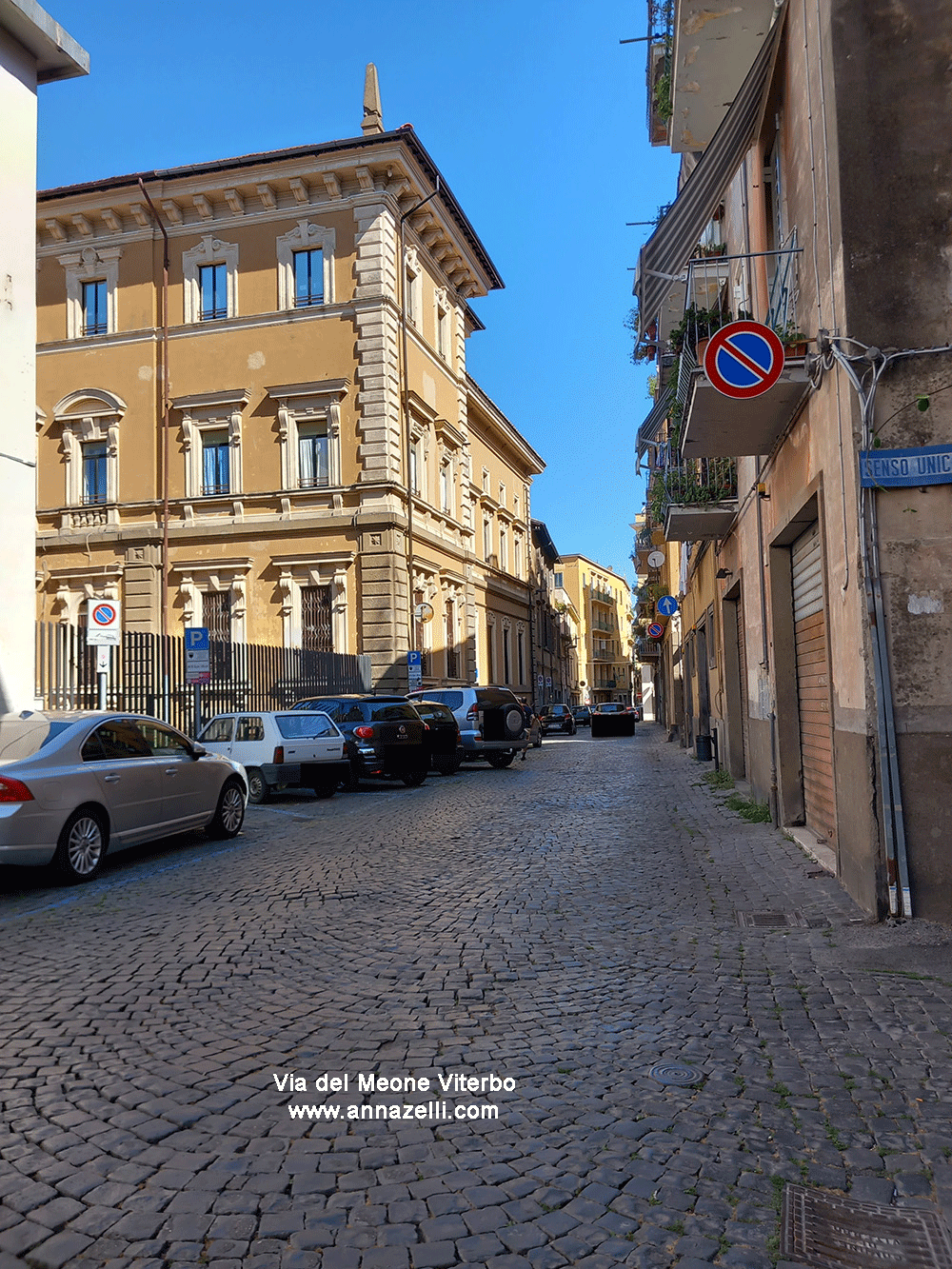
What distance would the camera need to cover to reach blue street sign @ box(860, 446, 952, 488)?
6.39 metres

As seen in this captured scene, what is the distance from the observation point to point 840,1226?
2.93 meters

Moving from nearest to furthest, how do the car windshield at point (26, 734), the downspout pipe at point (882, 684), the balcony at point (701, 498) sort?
the downspout pipe at point (882, 684)
the car windshield at point (26, 734)
the balcony at point (701, 498)

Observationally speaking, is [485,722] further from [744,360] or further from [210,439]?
[744,360]

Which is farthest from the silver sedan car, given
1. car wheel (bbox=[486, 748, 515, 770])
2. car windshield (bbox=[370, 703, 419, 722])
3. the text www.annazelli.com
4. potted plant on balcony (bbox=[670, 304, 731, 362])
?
car wheel (bbox=[486, 748, 515, 770])

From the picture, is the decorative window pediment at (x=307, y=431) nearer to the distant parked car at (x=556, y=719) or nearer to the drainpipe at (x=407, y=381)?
the drainpipe at (x=407, y=381)

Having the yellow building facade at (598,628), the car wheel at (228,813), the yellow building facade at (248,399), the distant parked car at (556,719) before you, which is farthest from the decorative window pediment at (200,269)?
the yellow building facade at (598,628)

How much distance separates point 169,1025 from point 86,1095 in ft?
2.77

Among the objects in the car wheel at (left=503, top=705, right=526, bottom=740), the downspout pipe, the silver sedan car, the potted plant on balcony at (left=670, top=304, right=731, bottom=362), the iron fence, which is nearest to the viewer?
the downspout pipe

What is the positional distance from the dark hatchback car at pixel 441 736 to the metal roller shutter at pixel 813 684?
432 inches

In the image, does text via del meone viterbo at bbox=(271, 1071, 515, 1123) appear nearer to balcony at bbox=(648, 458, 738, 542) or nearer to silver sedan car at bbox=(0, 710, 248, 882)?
silver sedan car at bbox=(0, 710, 248, 882)

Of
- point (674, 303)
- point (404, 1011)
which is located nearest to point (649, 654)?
point (674, 303)

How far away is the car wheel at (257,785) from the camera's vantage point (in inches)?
615

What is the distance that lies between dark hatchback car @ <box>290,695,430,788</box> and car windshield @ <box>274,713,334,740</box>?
0.58 metres

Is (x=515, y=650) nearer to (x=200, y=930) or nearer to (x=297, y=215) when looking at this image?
(x=297, y=215)
